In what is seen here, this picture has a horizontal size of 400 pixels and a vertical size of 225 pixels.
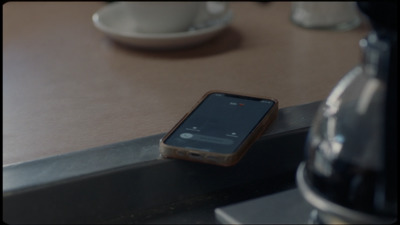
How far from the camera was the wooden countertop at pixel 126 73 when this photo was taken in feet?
2.43

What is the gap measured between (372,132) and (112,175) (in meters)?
0.21

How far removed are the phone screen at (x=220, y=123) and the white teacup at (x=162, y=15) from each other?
0.38m

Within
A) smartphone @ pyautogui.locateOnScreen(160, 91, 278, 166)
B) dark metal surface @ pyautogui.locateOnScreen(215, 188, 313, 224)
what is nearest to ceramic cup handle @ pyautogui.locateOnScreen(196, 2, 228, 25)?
smartphone @ pyautogui.locateOnScreen(160, 91, 278, 166)

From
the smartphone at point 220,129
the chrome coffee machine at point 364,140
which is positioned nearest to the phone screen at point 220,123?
the smartphone at point 220,129

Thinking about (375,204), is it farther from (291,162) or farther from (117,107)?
(117,107)

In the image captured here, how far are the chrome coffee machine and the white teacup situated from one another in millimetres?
570

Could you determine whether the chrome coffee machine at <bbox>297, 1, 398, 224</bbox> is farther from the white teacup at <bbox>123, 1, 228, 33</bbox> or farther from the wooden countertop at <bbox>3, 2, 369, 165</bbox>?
the white teacup at <bbox>123, 1, 228, 33</bbox>

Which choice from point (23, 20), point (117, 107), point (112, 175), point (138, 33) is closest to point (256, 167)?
point (112, 175)

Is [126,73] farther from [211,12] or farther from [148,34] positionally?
[211,12]

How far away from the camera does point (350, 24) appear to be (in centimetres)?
110

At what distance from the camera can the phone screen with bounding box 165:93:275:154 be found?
59 cm

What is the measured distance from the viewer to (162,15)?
104cm

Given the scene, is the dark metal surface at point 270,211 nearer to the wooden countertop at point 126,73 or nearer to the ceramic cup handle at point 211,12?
the wooden countertop at point 126,73

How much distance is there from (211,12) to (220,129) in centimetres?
55
